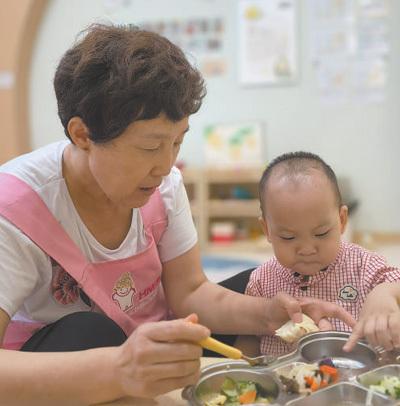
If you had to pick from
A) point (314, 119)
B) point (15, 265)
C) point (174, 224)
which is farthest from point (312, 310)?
point (314, 119)

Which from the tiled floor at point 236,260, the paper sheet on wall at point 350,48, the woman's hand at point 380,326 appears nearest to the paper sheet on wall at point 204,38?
the paper sheet on wall at point 350,48

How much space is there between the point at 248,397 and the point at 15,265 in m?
0.43

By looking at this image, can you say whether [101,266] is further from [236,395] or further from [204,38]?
[204,38]

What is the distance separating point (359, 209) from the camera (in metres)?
3.43

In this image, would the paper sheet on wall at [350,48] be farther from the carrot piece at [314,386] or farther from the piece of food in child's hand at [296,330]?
the carrot piece at [314,386]

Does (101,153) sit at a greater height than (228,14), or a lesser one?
lesser

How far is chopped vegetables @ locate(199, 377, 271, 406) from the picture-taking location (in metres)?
0.75

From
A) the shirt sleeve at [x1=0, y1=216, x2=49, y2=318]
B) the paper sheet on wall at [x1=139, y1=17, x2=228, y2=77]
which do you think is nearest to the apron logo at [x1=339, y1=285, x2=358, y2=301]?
the shirt sleeve at [x1=0, y1=216, x2=49, y2=318]

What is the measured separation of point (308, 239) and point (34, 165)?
54 centimetres

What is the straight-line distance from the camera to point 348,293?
1140 mm

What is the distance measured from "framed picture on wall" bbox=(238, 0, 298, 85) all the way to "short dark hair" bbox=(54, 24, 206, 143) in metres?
2.66

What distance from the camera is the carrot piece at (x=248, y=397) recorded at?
2.44ft

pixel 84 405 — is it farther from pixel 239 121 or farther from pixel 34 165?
pixel 239 121

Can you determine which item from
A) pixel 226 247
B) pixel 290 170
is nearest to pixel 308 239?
pixel 290 170
